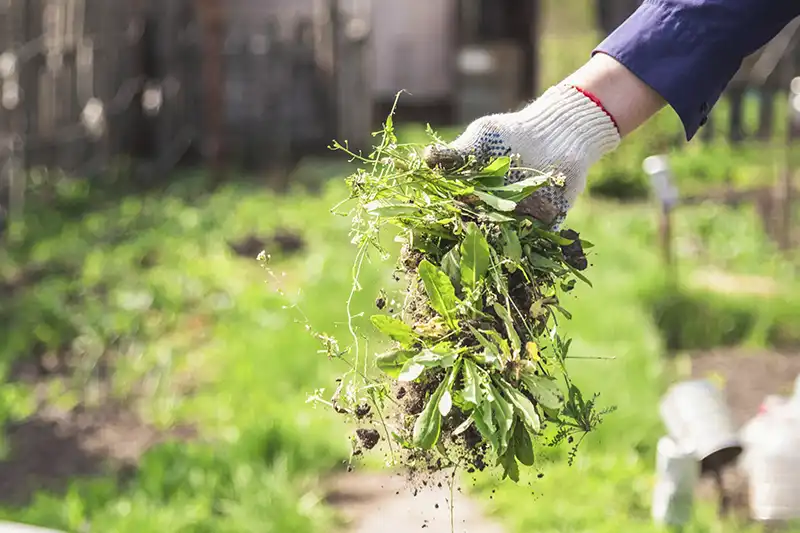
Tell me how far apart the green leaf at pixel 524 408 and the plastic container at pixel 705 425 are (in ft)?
6.41

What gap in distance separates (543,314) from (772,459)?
5.47 feet

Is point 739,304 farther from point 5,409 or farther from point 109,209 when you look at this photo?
point 109,209

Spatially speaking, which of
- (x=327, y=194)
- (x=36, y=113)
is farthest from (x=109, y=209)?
(x=327, y=194)

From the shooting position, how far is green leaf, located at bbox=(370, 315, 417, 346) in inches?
82.8

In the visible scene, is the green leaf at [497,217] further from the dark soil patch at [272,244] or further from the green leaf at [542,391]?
the dark soil patch at [272,244]

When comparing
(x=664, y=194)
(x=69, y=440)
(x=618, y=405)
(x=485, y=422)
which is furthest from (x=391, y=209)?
(x=664, y=194)

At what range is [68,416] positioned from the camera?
489 cm

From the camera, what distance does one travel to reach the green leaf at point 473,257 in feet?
6.80

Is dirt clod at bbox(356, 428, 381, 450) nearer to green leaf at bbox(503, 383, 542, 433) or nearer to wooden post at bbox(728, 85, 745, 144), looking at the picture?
green leaf at bbox(503, 383, 542, 433)

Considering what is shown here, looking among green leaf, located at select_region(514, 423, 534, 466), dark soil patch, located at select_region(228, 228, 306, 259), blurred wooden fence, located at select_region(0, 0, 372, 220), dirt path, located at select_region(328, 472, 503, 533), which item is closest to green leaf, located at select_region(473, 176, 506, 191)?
green leaf, located at select_region(514, 423, 534, 466)

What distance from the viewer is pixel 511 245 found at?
2.09 meters

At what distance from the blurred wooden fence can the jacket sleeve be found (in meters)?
6.40

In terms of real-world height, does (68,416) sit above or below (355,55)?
below

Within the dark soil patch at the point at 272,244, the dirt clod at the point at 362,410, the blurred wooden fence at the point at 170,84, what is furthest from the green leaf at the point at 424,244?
the blurred wooden fence at the point at 170,84
